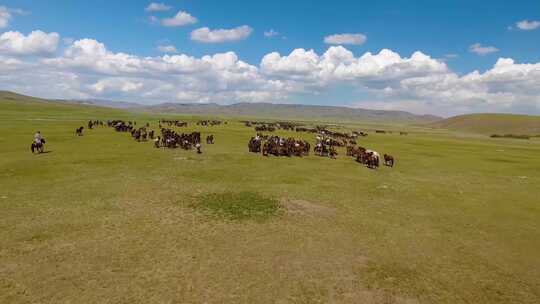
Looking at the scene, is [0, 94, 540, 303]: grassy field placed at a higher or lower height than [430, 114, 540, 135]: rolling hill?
lower

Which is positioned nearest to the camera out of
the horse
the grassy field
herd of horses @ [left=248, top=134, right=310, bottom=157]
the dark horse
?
the grassy field

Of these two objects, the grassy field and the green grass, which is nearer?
the grassy field

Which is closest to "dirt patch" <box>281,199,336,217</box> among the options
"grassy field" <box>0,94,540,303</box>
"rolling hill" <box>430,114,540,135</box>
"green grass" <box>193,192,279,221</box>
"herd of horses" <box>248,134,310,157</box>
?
"grassy field" <box>0,94,540,303</box>

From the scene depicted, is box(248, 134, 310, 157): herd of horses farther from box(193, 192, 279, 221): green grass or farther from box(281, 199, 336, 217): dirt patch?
box(281, 199, 336, 217): dirt patch

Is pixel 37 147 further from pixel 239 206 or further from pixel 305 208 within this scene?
pixel 305 208

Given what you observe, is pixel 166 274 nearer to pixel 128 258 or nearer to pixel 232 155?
pixel 128 258

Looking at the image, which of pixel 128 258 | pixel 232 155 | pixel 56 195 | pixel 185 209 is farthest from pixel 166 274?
pixel 232 155

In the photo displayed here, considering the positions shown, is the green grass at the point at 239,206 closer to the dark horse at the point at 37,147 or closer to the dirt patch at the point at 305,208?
the dirt patch at the point at 305,208

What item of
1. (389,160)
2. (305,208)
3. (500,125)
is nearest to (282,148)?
(389,160)
